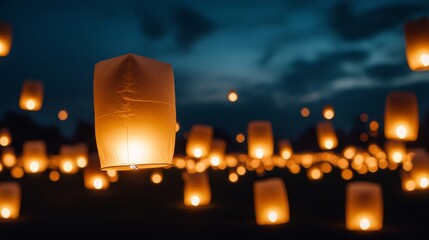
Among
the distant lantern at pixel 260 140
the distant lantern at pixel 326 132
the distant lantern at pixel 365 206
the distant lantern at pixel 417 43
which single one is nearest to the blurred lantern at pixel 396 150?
the distant lantern at pixel 326 132

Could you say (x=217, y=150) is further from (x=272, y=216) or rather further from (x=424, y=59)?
(x=424, y=59)

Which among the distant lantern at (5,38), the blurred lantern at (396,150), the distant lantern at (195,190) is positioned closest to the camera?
the distant lantern at (5,38)

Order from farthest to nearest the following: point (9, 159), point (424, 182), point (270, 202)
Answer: point (9, 159) → point (424, 182) → point (270, 202)

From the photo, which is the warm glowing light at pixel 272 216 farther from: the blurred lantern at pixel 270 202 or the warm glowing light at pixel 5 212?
the warm glowing light at pixel 5 212

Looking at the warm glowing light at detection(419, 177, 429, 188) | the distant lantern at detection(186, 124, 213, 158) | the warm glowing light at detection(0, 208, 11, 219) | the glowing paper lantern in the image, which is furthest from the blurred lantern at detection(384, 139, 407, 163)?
the glowing paper lantern

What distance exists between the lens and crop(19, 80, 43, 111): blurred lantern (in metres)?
12.8

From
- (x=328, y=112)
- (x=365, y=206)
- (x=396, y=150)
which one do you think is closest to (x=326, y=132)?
(x=328, y=112)

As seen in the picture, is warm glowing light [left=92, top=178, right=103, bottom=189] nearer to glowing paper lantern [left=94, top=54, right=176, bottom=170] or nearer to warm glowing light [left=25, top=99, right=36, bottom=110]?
warm glowing light [left=25, top=99, right=36, bottom=110]

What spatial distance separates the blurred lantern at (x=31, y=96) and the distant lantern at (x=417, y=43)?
29.3ft

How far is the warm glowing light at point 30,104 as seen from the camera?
12719 millimetres

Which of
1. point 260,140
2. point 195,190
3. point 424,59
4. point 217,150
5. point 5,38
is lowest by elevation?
point 195,190

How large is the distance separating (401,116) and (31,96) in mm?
7991

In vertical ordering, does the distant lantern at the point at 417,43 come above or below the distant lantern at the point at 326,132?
below

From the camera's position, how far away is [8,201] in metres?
10.2
